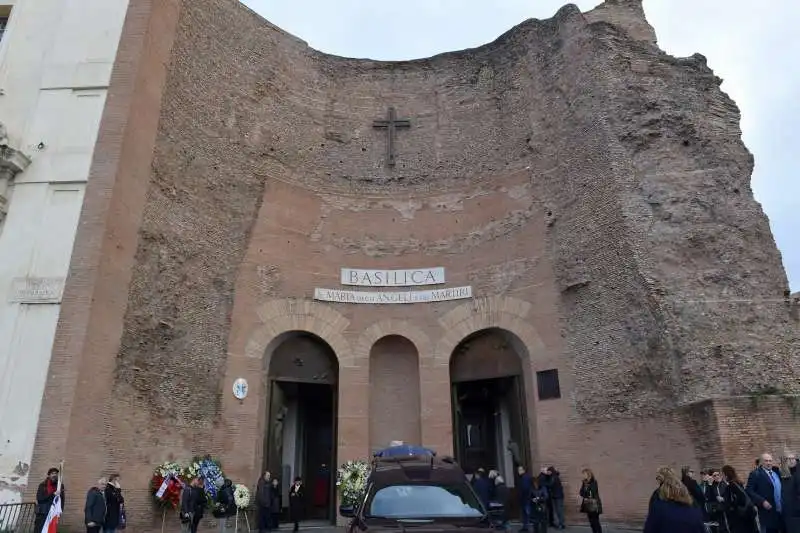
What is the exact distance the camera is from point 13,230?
12391mm

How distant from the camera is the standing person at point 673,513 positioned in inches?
162

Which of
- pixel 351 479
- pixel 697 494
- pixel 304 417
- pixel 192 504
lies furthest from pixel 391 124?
pixel 697 494

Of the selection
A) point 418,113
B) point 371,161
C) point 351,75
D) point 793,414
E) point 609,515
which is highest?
point 351,75

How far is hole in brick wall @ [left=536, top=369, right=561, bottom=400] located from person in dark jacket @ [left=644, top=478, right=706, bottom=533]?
1036 centimetres

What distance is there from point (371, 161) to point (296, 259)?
4514 mm

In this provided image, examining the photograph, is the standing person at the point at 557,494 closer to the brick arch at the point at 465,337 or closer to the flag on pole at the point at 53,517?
the brick arch at the point at 465,337

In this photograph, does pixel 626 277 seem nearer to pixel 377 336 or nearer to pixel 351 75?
pixel 377 336

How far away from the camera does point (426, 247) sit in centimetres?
1756

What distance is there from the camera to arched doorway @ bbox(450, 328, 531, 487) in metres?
15.8

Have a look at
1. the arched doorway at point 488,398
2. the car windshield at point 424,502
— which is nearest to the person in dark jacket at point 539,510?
the arched doorway at point 488,398

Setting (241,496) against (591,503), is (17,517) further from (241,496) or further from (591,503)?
(591,503)

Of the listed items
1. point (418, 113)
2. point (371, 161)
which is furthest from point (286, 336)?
point (418, 113)

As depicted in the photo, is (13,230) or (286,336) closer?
(13,230)

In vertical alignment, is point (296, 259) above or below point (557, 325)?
above
